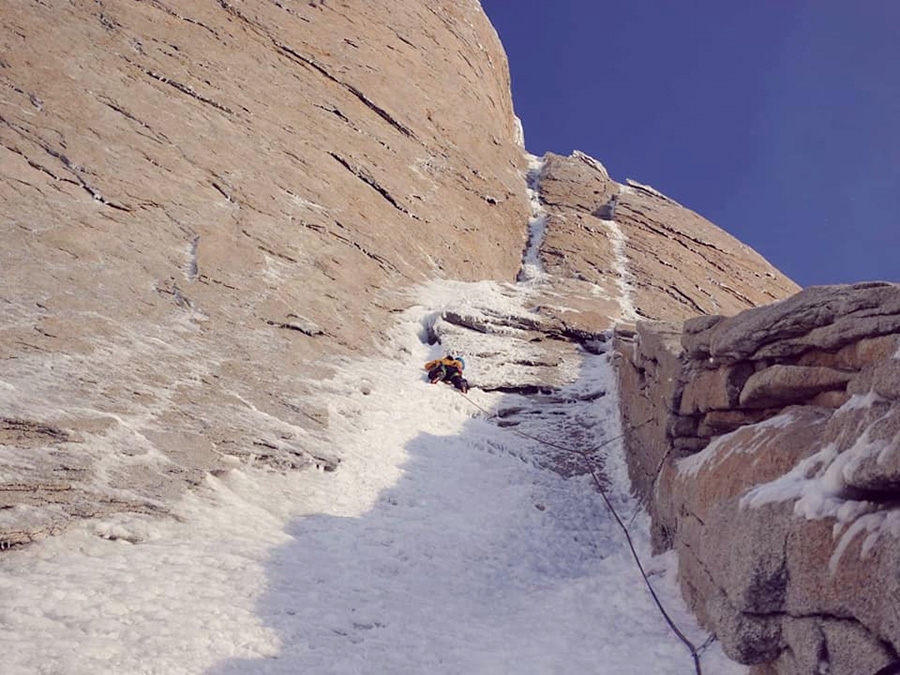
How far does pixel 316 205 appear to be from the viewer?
22719 mm

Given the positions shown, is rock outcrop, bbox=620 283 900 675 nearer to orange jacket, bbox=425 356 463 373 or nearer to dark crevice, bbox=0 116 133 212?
orange jacket, bbox=425 356 463 373

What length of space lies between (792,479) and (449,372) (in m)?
11.4

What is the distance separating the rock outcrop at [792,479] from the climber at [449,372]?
6.43 metres

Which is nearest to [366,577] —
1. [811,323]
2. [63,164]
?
[811,323]

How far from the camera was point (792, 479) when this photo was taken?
643 centimetres

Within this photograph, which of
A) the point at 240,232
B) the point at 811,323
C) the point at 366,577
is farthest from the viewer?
the point at 240,232

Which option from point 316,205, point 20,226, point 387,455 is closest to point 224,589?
point 387,455

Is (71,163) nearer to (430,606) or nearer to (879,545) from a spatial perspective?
(430,606)

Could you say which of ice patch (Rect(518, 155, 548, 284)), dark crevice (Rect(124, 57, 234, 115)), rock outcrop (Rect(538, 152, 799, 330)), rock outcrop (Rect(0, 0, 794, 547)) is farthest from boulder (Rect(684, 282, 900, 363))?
dark crevice (Rect(124, 57, 234, 115))

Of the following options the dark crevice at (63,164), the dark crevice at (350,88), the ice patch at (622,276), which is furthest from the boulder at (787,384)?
the dark crevice at (350,88)

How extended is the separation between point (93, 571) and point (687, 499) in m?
7.60

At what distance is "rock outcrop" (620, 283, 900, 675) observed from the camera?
4996 millimetres

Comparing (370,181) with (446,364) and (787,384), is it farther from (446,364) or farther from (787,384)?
(787,384)

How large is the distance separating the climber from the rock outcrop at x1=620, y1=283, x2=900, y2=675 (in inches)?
253
